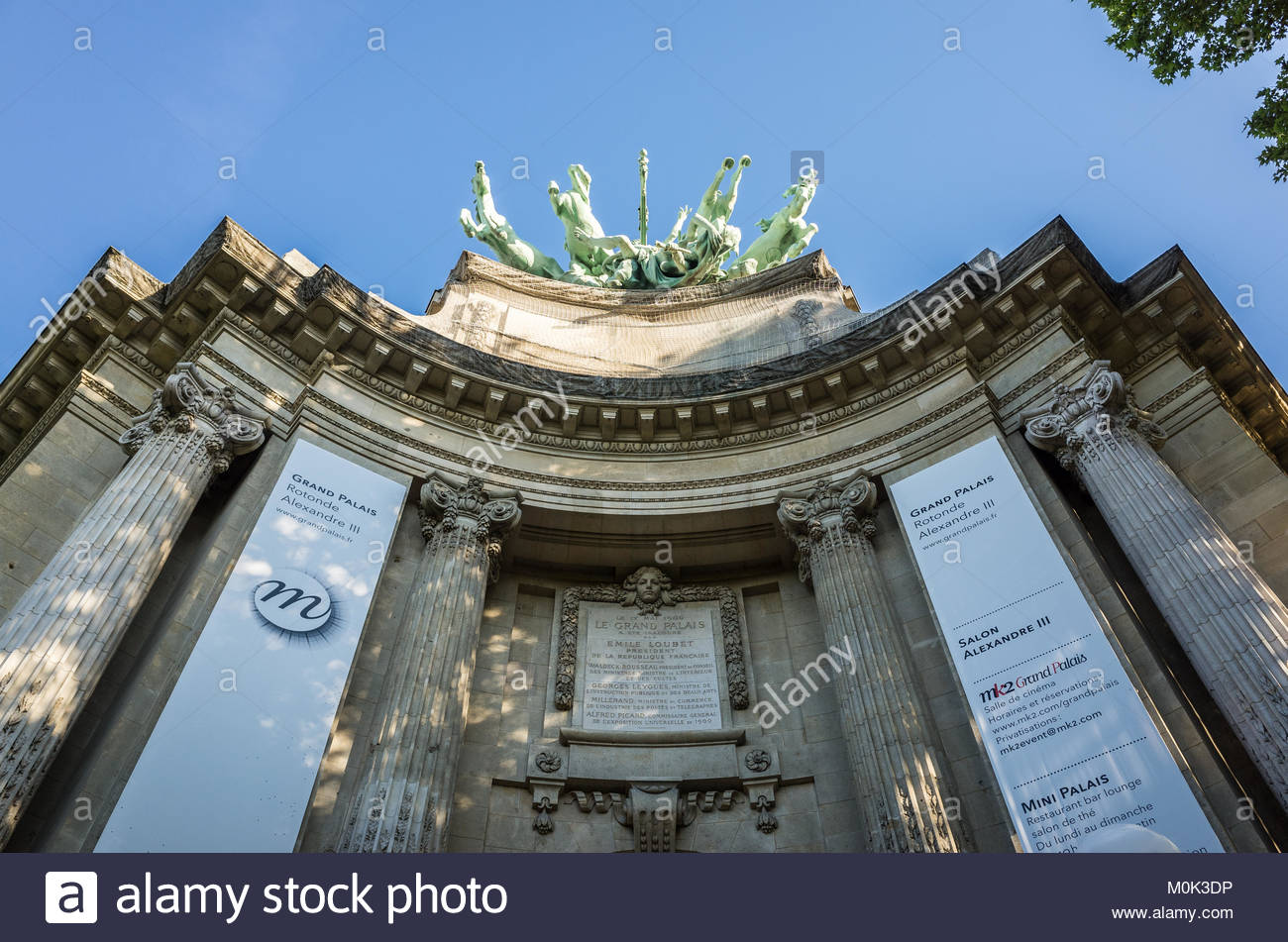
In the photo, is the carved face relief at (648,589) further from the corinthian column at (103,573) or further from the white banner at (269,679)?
Result: the corinthian column at (103,573)

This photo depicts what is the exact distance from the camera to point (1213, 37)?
14742 millimetres

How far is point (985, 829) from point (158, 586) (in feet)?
47.1

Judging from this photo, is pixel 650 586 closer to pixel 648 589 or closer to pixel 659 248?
pixel 648 589

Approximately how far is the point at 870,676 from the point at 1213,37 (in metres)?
11.3

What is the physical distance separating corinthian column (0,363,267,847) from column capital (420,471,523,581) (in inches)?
139

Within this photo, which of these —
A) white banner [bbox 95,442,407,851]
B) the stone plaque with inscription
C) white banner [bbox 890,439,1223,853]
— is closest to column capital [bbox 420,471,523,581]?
white banner [bbox 95,442,407,851]

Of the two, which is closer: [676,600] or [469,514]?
[469,514]

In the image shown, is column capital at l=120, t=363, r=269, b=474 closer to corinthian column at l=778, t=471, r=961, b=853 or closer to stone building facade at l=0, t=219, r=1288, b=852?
stone building facade at l=0, t=219, r=1288, b=852

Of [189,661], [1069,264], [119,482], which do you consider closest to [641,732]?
[189,661]

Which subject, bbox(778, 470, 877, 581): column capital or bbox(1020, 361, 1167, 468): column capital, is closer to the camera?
bbox(1020, 361, 1167, 468): column capital

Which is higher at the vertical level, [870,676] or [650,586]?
[650,586]

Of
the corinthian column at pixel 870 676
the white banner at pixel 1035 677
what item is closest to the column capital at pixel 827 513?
the corinthian column at pixel 870 676

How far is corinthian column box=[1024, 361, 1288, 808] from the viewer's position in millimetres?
13508

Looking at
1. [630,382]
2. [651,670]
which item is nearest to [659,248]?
[630,382]
